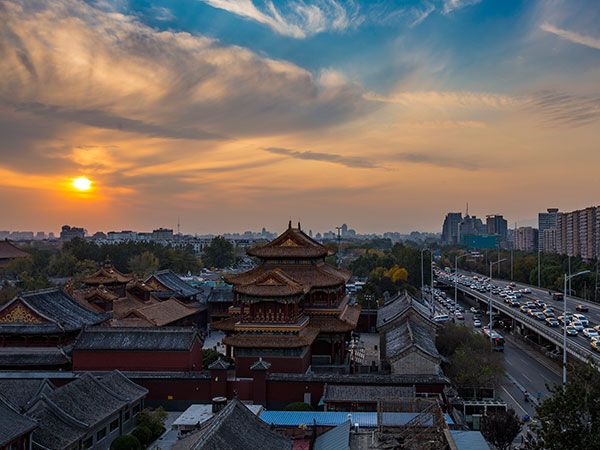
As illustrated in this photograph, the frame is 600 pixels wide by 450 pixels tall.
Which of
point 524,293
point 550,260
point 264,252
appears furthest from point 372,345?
point 550,260

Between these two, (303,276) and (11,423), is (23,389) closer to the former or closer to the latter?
(11,423)

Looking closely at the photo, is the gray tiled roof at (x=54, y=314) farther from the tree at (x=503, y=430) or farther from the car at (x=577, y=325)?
the car at (x=577, y=325)

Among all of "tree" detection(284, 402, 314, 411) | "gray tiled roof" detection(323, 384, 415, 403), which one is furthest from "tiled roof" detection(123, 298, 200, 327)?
"gray tiled roof" detection(323, 384, 415, 403)

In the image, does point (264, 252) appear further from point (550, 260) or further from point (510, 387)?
point (550, 260)

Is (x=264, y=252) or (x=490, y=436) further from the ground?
(x=264, y=252)

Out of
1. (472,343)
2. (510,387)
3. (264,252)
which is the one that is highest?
(264,252)

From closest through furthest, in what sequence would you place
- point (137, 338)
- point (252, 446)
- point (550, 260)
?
point (252, 446), point (137, 338), point (550, 260)

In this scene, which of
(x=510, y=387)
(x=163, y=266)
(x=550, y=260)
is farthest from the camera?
(x=163, y=266)

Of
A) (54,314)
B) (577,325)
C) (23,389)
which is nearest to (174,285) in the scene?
(54,314)

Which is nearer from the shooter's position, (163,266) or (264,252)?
(264,252)
